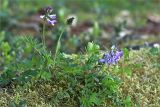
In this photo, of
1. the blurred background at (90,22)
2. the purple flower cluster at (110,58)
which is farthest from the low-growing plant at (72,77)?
the blurred background at (90,22)

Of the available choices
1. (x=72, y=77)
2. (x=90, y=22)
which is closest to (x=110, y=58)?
(x=72, y=77)

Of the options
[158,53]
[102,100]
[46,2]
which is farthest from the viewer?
[46,2]

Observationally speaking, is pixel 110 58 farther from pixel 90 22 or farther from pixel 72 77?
pixel 90 22

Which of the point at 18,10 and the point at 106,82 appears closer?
the point at 106,82

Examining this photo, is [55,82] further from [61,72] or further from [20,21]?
[20,21]

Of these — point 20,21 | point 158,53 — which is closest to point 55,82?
point 158,53

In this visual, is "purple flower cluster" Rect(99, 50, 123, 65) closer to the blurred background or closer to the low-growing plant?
the low-growing plant

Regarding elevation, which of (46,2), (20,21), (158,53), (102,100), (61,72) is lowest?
(102,100)

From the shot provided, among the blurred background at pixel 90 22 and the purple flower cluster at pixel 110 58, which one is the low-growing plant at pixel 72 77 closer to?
the purple flower cluster at pixel 110 58
